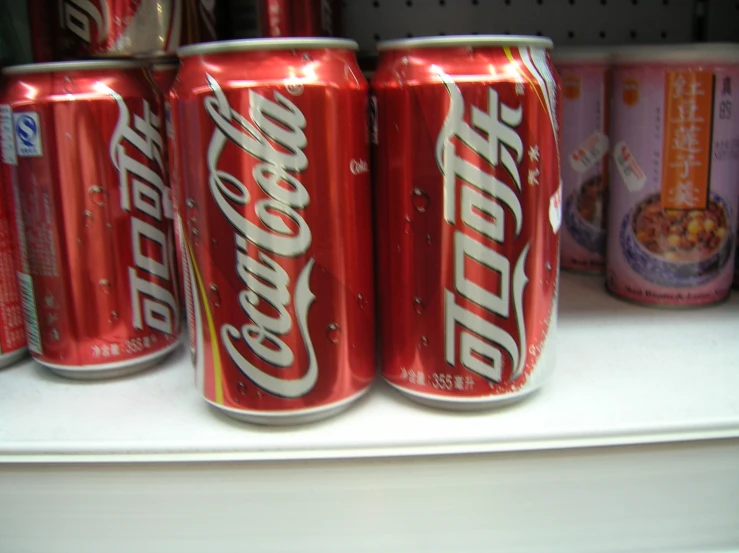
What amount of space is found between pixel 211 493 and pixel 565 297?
59 centimetres

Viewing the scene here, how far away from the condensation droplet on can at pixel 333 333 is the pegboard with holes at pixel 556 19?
64cm

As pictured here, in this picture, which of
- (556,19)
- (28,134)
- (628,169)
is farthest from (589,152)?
(28,134)

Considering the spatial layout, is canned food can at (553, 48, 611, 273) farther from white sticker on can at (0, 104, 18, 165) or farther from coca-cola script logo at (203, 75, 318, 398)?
white sticker on can at (0, 104, 18, 165)

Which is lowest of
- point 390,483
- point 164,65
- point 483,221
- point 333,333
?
point 390,483

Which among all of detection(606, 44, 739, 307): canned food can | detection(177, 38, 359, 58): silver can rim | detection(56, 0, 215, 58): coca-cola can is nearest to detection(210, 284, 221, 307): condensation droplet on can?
detection(177, 38, 359, 58): silver can rim

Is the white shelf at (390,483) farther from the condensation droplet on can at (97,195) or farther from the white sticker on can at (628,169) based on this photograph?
the white sticker on can at (628,169)

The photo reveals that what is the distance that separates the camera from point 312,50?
0.60 m

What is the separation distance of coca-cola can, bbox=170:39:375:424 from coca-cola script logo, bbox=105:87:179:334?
0.12m

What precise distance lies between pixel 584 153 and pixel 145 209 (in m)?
0.68

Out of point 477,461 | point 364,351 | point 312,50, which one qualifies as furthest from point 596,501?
point 312,50

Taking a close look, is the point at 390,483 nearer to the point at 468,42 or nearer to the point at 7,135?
the point at 468,42

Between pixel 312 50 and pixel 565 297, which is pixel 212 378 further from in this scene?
pixel 565 297

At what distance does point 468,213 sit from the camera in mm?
618

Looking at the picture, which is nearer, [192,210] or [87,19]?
[192,210]
